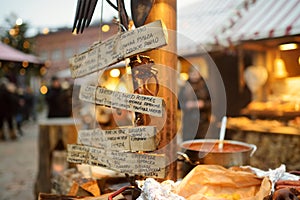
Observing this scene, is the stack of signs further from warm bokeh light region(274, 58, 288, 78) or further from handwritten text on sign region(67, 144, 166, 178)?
warm bokeh light region(274, 58, 288, 78)

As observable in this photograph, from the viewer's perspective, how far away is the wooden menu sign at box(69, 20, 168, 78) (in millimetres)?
974

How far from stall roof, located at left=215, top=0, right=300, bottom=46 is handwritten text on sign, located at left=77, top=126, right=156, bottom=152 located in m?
3.21

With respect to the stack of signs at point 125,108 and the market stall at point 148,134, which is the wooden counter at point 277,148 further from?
the stack of signs at point 125,108

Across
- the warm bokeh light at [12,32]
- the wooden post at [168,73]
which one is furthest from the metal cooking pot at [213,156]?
the warm bokeh light at [12,32]

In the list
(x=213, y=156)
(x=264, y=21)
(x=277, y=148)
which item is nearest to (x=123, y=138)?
(x=213, y=156)

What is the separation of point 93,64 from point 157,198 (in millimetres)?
541

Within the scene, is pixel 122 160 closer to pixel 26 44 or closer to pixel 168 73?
pixel 168 73

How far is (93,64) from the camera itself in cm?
119

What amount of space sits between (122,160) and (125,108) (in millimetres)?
187

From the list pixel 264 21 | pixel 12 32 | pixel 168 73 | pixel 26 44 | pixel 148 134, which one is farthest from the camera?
pixel 26 44

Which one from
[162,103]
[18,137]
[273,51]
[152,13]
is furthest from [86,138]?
[18,137]

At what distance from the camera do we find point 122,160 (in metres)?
1.12

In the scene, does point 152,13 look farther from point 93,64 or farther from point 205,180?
point 205,180

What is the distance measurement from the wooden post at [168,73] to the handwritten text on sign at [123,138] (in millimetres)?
120
